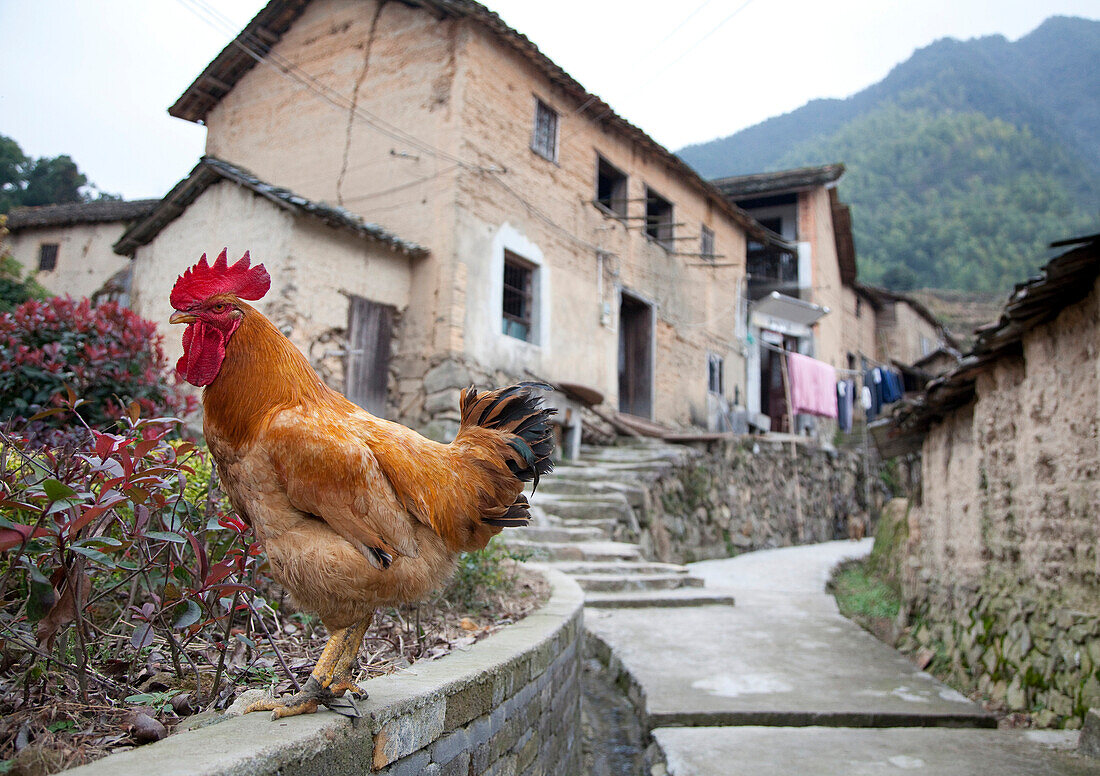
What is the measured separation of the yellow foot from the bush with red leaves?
373cm

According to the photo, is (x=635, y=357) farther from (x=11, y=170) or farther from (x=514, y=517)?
(x=11, y=170)

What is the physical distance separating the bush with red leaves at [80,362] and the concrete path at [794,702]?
4168 mm

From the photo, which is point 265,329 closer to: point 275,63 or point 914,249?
point 275,63

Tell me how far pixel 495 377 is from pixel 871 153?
55440 millimetres

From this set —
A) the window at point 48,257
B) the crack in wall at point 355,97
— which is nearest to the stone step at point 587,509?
the crack in wall at point 355,97

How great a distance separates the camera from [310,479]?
6.84 feet

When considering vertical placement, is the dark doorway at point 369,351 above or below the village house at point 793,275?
below

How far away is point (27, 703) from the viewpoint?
199cm

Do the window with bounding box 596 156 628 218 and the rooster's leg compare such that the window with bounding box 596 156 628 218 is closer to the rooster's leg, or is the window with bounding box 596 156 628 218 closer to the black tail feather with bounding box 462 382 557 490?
the black tail feather with bounding box 462 382 557 490

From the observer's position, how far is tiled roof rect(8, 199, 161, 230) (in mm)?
16109

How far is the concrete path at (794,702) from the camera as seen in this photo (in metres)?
3.75

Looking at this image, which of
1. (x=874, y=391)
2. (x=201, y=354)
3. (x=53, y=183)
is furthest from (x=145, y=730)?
(x=53, y=183)

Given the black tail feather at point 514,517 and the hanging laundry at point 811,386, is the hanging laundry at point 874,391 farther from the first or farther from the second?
the black tail feather at point 514,517

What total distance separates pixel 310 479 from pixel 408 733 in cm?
91
